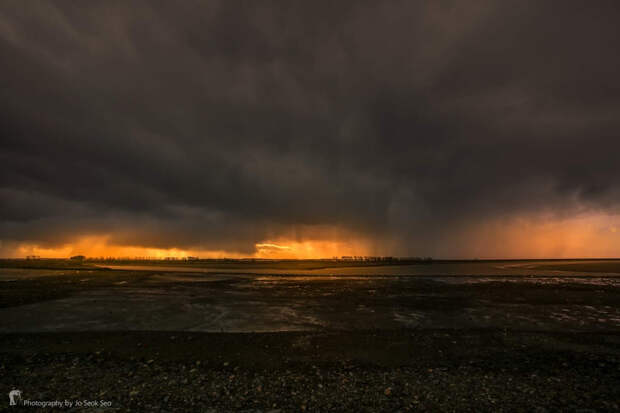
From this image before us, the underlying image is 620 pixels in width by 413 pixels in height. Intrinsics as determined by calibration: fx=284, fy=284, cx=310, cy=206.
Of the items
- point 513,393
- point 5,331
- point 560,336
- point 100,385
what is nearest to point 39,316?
point 5,331

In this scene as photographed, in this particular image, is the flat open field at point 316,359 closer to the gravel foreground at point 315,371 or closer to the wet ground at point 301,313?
the gravel foreground at point 315,371

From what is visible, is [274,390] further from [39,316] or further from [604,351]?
[39,316]

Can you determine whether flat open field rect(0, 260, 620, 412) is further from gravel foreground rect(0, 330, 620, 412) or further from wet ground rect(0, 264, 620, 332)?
wet ground rect(0, 264, 620, 332)

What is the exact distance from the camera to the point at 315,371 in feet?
40.8

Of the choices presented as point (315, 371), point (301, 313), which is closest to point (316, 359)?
point (315, 371)

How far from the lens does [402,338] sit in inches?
695

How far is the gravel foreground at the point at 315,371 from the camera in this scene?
31.6 ft

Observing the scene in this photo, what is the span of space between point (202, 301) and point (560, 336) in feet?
108

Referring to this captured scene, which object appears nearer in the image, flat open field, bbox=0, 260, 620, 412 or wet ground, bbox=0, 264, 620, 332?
flat open field, bbox=0, 260, 620, 412

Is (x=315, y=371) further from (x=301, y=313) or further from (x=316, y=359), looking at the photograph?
(x=301, y=313)

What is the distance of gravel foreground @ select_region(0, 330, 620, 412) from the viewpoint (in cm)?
964

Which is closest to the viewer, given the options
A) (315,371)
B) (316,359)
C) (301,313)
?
(315,371)

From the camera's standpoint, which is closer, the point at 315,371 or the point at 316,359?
the point at 315,371

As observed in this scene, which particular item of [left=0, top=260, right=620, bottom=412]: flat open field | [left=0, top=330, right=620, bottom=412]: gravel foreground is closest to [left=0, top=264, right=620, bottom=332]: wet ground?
[left=0, top=260, right=620, bottom=412]: flat open field
